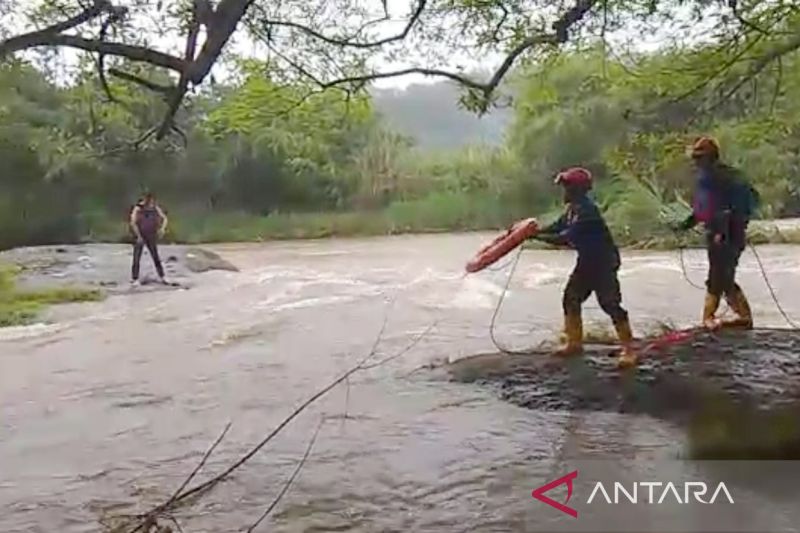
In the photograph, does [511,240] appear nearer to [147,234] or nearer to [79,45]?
[79,45]

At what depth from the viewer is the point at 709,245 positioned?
5656mm

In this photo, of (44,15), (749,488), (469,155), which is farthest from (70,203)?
(749,488)

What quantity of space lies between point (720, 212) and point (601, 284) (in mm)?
660

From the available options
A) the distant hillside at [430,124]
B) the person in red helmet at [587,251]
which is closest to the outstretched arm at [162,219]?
the distant hillside at [430,124]

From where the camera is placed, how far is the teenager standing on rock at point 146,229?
456 inches

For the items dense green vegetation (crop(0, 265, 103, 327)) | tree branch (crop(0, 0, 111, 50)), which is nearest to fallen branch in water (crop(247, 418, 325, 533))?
tree branch (crop(0, 0, 111, 50))

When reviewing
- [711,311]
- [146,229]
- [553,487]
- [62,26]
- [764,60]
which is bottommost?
[553,487]

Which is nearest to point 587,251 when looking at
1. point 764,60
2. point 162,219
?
point 764,60

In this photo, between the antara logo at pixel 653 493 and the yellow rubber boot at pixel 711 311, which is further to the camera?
the yellow rubber boot at pixel 711 311

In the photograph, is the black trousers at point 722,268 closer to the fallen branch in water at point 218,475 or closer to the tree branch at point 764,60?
the tree branch at point 764,60

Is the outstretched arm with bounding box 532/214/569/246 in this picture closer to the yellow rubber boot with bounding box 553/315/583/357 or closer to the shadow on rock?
the yellow rubber boot with bounding box 553/315/583/357

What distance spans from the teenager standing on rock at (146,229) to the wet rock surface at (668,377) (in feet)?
21.3

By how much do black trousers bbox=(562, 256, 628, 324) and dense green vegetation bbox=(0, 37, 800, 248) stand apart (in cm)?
79

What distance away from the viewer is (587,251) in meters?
5.22
